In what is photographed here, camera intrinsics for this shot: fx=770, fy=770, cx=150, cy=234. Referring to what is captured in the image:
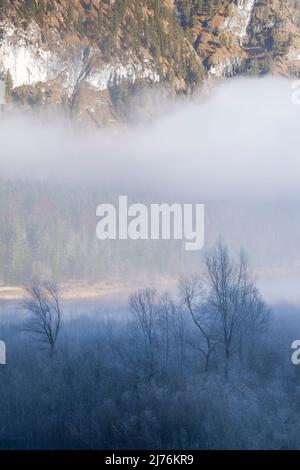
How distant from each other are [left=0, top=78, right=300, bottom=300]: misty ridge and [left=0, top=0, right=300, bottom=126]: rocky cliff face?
293cm

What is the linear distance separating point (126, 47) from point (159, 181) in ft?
69.8

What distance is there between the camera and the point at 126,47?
10556 centimetres

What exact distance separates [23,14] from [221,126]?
112 ft

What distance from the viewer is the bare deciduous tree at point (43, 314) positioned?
2244 inches

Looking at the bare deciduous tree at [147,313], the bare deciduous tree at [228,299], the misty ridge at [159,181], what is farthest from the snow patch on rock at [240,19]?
the bare deciduous tree at [228,299]

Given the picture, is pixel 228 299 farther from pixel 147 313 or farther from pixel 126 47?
pixel 126 47

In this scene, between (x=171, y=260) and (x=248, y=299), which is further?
(x=171, y=260)

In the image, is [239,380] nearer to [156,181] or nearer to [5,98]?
[156,181]

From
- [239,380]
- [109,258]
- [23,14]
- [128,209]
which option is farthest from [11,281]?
[23,14]

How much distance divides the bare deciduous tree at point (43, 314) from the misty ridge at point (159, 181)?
3.77 metres

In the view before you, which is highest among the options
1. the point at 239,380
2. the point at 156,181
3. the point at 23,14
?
the point at 23,14

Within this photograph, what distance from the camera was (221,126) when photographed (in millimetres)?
116375

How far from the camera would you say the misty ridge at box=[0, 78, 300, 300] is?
264ft

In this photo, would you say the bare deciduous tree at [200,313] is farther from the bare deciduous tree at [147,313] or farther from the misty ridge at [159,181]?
the misty ridge at [159,181]
